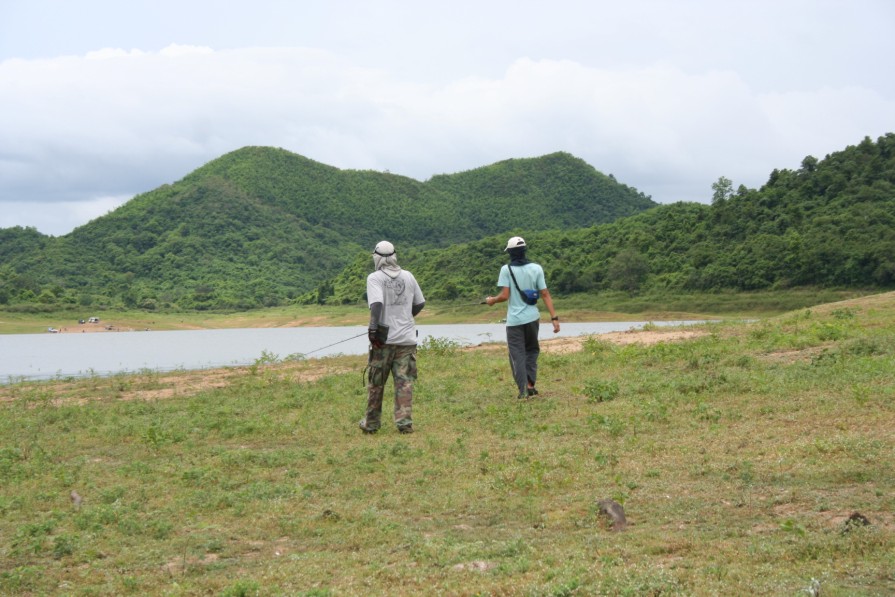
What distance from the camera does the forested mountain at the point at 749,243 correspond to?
46500 millimetres

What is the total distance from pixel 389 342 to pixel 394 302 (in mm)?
463

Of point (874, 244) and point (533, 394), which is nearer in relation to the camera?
Result: point (533, 394)

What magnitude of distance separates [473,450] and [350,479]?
1.37 meters

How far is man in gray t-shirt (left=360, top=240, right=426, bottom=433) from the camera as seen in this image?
948 cm

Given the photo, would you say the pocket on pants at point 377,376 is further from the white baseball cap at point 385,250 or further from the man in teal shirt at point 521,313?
the man in teal shirt at point 521,313

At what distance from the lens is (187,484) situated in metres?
7.48

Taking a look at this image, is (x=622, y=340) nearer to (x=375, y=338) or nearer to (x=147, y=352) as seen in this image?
(x=375, y=338)

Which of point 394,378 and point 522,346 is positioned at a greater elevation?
point 522,346

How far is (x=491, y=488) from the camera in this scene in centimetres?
656

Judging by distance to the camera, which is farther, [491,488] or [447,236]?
[447,236]

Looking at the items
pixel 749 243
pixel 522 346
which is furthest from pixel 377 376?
pixel 749 243

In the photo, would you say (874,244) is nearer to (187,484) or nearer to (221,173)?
(187,484)

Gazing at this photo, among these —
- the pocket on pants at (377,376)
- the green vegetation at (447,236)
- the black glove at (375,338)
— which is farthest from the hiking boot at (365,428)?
the green vegetation at (447,236)

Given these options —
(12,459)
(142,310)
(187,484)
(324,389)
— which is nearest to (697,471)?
(187,484)
